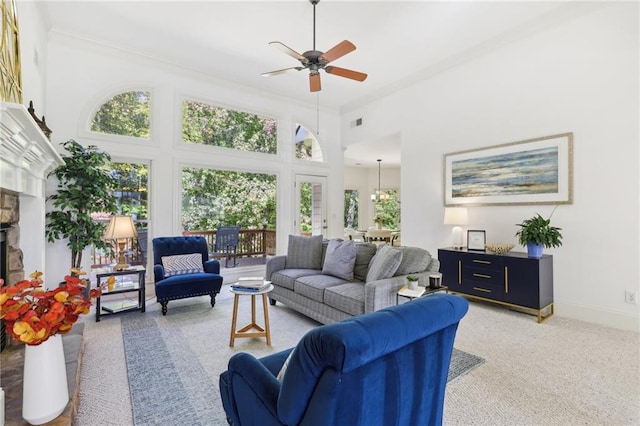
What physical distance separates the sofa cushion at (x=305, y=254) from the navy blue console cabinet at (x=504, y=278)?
5.70 feet

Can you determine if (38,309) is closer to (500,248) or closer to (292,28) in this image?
(292,28)

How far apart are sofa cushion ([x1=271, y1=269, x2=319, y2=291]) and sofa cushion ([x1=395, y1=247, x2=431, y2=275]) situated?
111 centimetres

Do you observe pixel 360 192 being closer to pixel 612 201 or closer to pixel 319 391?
pixel 612 201

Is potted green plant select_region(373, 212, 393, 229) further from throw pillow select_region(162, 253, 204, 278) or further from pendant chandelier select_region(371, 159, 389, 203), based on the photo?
throw pillow select_region(162, 253, 204, 278)

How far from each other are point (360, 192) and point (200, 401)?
9.40 meters

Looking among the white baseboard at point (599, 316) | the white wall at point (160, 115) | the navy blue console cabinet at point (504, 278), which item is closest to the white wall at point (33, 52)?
the white wall at point (160, 115)

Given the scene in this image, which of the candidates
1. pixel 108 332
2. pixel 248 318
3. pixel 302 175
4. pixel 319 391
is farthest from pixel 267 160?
pixel 319 391

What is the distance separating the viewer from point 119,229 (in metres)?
3.67

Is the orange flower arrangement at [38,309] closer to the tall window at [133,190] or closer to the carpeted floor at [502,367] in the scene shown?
the carpeted floor at [502,367]

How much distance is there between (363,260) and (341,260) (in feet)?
0.82

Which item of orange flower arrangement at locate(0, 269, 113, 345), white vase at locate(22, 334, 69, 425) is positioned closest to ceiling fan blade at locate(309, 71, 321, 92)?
orange flower arrangement at locate(0, 269, 113, 345)

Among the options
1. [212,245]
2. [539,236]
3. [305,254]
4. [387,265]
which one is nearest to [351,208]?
[212,245]

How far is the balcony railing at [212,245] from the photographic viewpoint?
176 inches

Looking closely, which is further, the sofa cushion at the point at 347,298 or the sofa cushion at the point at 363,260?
the sofa cushion at the point at 363,260
